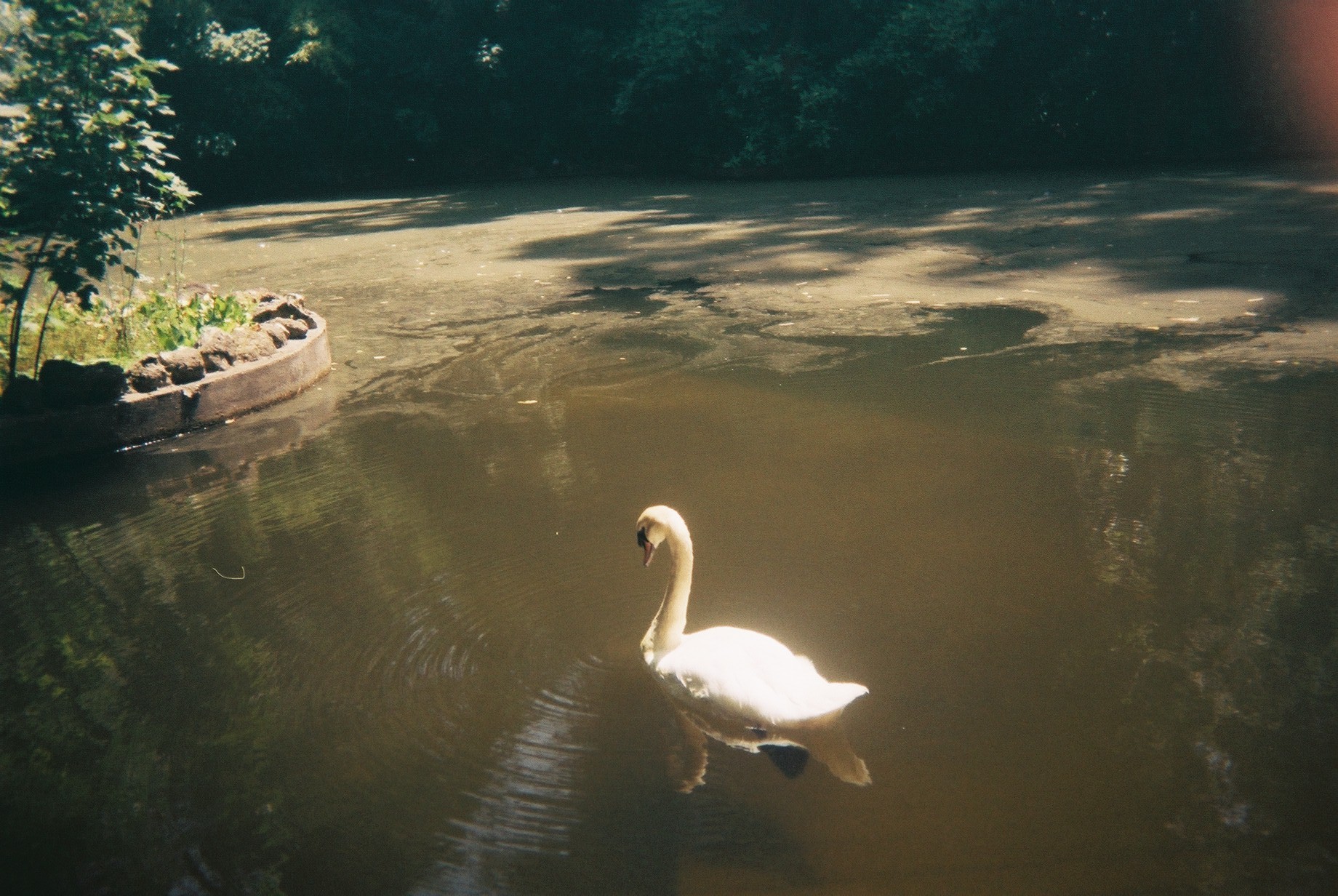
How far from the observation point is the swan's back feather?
3.41m

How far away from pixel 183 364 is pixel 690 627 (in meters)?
4.68

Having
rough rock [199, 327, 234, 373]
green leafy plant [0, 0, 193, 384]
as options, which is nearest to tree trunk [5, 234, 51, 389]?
green leafy plant [0, 0, 193, 384]

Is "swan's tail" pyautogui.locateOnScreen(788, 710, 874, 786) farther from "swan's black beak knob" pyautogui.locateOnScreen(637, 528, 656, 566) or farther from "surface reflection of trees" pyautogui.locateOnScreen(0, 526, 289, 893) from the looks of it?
"surface reflection of trees" pyautogui.locateOnScreen(0, 526, 289, 893)

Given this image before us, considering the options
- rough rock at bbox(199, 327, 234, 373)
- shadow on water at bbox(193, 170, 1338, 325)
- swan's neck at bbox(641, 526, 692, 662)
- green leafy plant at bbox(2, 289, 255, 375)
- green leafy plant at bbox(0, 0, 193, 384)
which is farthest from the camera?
shadow on water at bbox(193, 170, 1338, 325)

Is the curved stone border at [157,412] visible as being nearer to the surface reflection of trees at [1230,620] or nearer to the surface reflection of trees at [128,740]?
the surface reflection of trees at [128,740]

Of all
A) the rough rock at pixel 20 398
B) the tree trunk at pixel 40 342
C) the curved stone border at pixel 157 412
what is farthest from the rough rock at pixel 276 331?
the rough rock at pixel 20 398

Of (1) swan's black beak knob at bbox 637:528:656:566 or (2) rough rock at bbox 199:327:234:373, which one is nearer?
(1) swan's black beak knob at bbox 637:528:656:566

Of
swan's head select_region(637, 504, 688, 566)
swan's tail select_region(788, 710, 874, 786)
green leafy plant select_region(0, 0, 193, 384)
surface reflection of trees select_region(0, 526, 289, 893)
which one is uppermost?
green leafy plant select_region(0, 0, 193, 384)

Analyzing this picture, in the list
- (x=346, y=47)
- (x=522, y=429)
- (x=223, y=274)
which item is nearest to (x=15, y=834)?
(x=522, y=429)

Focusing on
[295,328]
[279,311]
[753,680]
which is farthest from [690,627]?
[279,311]

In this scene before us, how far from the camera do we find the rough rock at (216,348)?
25.4 ft

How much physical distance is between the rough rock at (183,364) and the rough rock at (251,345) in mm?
418

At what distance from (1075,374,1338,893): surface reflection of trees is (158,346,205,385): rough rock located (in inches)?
223

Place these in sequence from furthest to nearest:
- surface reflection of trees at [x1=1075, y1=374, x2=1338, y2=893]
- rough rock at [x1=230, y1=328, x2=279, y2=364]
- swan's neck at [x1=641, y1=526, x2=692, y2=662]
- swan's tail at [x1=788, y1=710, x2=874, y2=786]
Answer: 1. rough rock at [x1=230, y1=328, x2=279, y2=364]
2. swan's neck at [x1=641, y1=526, x2=692, y2=662]
3. swan's tail at [x1=788, y1=710, x2=874, y2=786]
4. surface reflection of trees at [x1=1075, y1=374, x2=1338, y2=893]
